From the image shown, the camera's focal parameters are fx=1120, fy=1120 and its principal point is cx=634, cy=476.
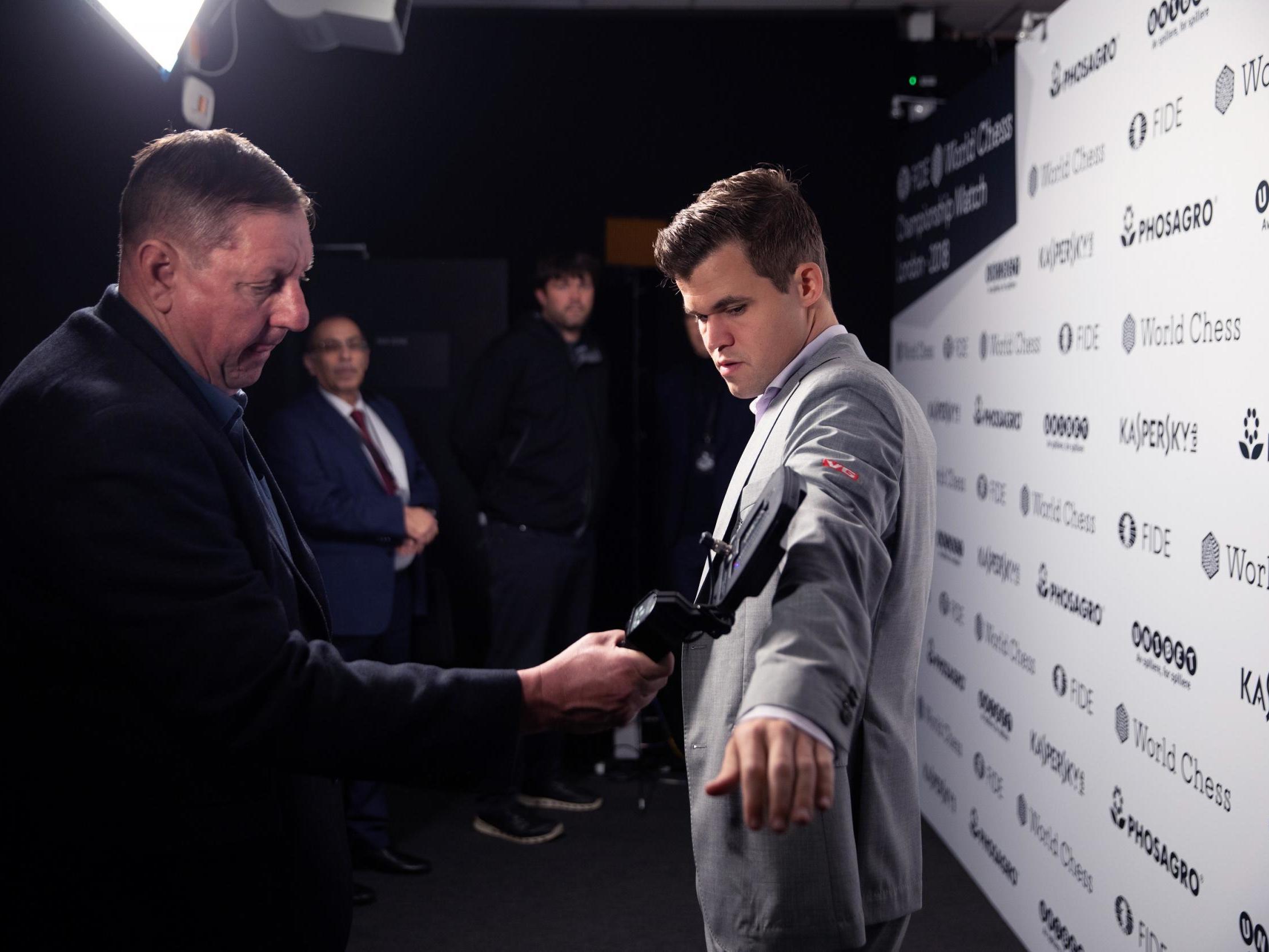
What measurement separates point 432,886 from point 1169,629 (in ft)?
7.65

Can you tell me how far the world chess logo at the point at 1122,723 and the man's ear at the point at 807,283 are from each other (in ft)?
4.78

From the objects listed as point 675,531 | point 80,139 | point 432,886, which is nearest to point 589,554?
point 675,531

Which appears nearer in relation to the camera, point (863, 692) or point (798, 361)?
point (863, 692)

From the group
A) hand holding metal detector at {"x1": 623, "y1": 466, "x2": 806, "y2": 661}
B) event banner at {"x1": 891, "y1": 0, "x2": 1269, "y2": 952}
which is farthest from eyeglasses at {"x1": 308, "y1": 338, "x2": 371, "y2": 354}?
hand holding metal detector at {"x1": 623, "y1": 466, "x2": 806, "y2": 661}

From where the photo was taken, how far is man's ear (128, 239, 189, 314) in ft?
4.25

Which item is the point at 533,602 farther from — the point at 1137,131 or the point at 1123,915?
the point at 1137,131

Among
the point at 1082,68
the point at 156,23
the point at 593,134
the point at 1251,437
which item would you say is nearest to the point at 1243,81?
the point at 1251,437

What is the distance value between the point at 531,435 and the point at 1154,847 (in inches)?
101

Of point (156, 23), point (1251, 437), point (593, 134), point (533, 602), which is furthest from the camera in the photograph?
point (593, 134)

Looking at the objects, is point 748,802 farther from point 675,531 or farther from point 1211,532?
point 675,531

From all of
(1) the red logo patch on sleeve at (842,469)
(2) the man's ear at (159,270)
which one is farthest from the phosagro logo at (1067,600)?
(2) the man's ear at (159,270)

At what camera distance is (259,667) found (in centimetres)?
117

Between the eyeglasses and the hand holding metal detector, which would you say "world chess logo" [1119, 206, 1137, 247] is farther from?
the eyeglasses

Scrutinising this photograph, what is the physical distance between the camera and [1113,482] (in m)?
2.59
